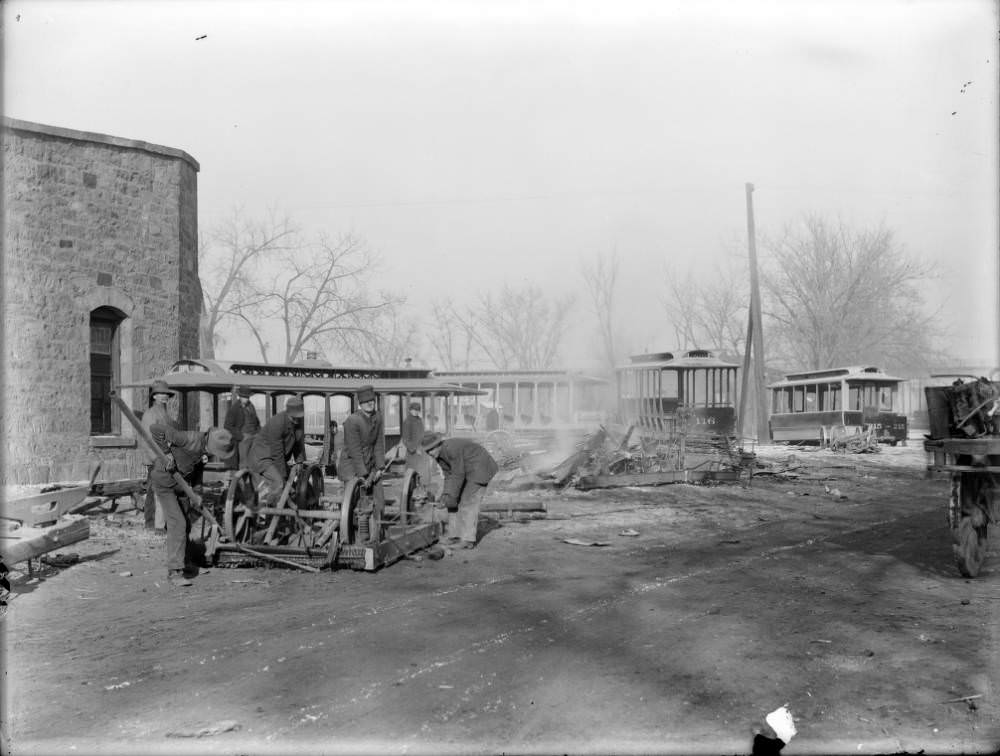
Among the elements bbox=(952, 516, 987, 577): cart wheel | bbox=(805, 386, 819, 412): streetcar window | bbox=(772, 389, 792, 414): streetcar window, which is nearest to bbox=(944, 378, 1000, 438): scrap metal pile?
bbox=(952, 516, 987, 577): cart wheel

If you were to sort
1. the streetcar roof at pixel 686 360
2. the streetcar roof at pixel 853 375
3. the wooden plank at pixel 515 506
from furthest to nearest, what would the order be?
the streetcar roof at pixel 853 375 → the streetcar roof at pixel 686 360 → the wooden plank at pixel 515 506

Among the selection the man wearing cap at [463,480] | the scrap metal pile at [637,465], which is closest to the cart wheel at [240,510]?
the man wearing cap at [463,480]

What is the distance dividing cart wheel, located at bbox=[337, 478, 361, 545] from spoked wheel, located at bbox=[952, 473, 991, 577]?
576 cm

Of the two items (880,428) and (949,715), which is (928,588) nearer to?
(949,715)

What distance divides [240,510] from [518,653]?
430 centimetres

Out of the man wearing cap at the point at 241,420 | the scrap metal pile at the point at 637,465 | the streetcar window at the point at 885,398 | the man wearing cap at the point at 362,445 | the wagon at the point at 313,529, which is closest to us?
the wagon at the point at 313,529

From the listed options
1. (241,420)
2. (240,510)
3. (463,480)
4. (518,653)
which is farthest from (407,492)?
(518,653)

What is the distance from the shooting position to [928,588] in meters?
6.96

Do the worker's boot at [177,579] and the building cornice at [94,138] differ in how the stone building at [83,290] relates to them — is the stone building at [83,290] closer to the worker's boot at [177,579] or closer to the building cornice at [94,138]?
the building cornice at [94,138]

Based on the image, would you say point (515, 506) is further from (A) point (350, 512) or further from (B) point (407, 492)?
(A) point (350, 512)

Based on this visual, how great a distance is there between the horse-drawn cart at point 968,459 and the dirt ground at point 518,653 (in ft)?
1.29

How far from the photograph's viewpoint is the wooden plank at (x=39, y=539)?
6.84 meters

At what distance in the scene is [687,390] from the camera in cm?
2248

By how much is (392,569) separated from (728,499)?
8.10 metres
